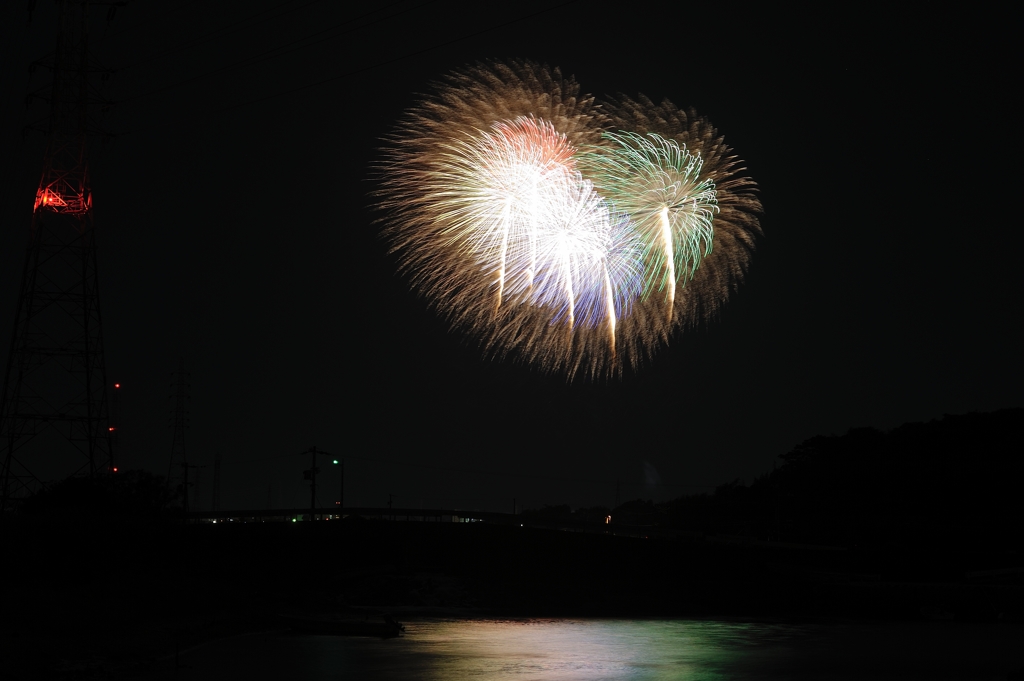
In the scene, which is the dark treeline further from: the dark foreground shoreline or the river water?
the river water

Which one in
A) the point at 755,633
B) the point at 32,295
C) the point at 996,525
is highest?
the point at 32,295

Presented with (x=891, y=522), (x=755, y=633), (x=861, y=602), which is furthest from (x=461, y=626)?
(x=891, y=522)

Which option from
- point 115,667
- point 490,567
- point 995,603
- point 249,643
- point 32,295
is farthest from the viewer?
point 490,567

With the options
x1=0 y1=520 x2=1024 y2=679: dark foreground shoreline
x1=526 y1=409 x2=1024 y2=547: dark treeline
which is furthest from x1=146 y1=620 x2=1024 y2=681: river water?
x1=526 y1=409 x2=1024 y2=547: dark treeline

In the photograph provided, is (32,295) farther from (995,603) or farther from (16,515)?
(995,603)

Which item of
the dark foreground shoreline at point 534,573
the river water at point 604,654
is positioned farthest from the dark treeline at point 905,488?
the river water at point 604,654

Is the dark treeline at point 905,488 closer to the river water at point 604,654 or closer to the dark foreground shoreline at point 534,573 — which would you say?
the dark foreground shoreline at point 534,573
